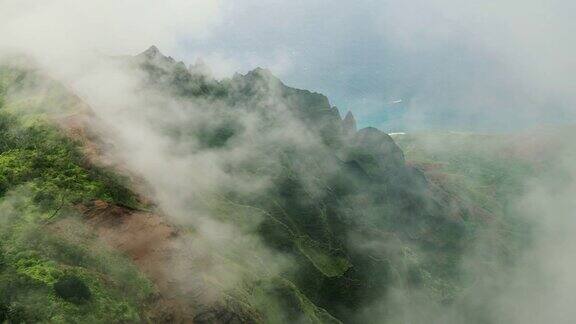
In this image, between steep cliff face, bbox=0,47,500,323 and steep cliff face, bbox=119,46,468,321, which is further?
steep cliff face, bbox=119,46,468,321

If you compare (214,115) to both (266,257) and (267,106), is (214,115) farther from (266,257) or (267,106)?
(266,257)

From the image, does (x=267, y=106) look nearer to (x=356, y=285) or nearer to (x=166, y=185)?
(x=356, y=285)

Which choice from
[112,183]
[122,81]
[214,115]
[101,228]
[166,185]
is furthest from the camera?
[214,115]

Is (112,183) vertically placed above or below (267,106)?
below

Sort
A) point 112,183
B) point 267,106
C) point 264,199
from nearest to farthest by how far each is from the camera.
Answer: point 112,183 < point 264,199 < point 267,106

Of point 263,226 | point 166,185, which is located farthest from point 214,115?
point 166,185

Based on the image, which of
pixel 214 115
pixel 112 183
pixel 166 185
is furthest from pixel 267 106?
pixel 112 183

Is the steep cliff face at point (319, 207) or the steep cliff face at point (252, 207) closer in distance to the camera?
the steep cliff face at point (252, 207)

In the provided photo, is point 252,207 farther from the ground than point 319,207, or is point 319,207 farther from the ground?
point 252,207

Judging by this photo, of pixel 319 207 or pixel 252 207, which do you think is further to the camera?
pixel 319 207

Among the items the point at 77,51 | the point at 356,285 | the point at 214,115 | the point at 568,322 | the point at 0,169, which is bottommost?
the point at 568,322

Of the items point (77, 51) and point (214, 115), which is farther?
point (214, 115)
